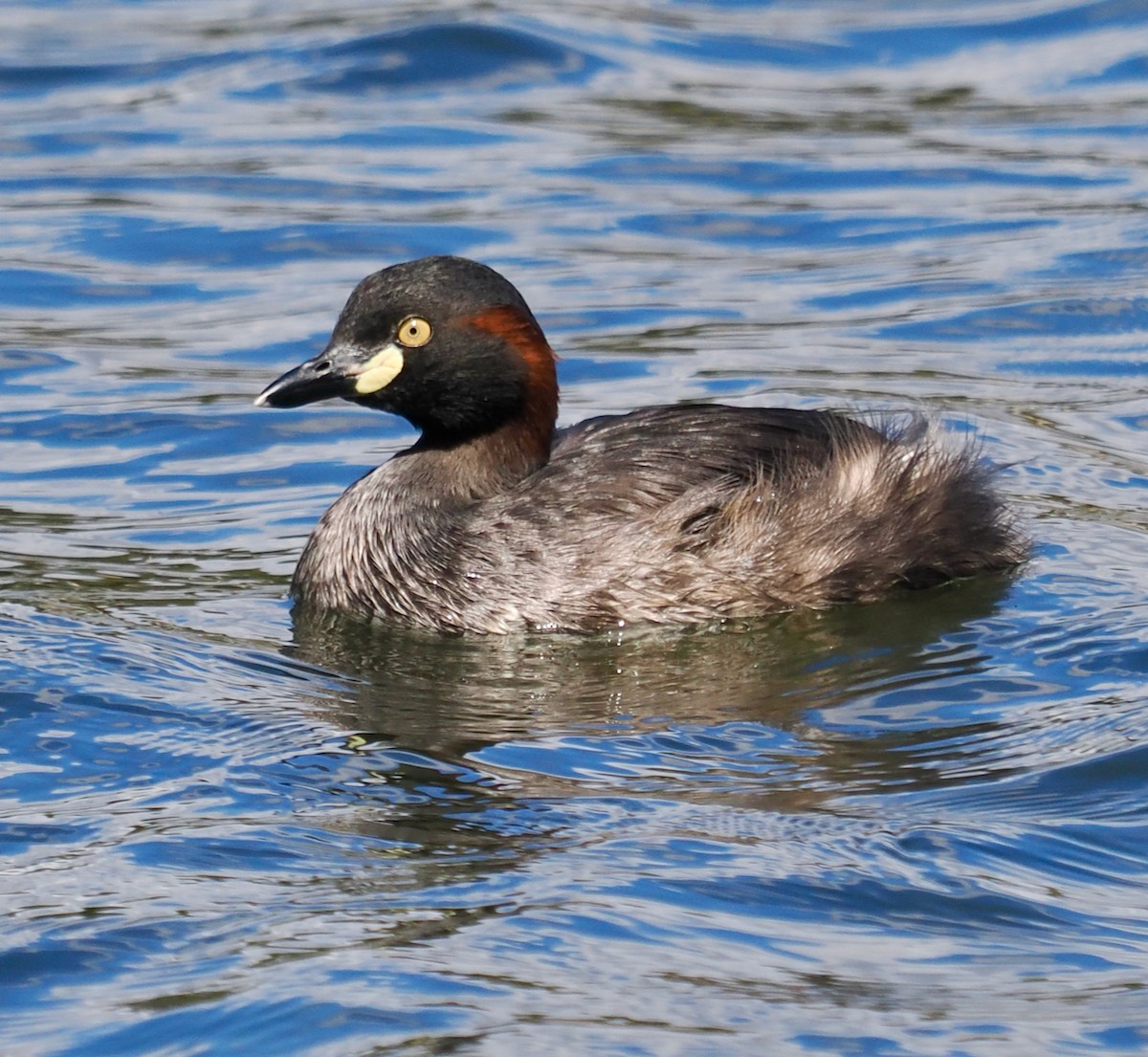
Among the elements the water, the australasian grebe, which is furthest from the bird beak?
the water

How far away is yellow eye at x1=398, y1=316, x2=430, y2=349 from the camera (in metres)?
7.81

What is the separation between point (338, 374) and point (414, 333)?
11.5 inches

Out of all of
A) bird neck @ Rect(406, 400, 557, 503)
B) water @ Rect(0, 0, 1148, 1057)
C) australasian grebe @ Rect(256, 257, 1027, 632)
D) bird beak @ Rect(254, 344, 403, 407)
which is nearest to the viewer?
water @ Rect(0, 0, 1148, 1057)

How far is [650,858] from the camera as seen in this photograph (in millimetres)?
5562

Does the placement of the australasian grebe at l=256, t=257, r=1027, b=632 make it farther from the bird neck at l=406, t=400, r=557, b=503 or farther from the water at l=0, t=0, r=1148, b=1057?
the water at l=0, t=0, r=1148, b=1057

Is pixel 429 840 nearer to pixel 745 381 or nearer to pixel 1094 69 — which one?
pixel 745 381

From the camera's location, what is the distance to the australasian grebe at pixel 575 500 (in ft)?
25.2

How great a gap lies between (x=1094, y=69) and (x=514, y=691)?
34.6 ft

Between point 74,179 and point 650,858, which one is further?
point 74,179

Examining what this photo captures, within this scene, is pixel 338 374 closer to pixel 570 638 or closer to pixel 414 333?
pixel 414 333

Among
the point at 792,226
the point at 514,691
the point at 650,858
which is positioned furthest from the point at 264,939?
the point at 792,226

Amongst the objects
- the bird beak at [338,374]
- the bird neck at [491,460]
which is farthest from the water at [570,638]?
the bird beak at [338,374]

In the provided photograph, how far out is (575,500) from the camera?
305 inches

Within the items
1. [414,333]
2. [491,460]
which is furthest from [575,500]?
[414,333]
